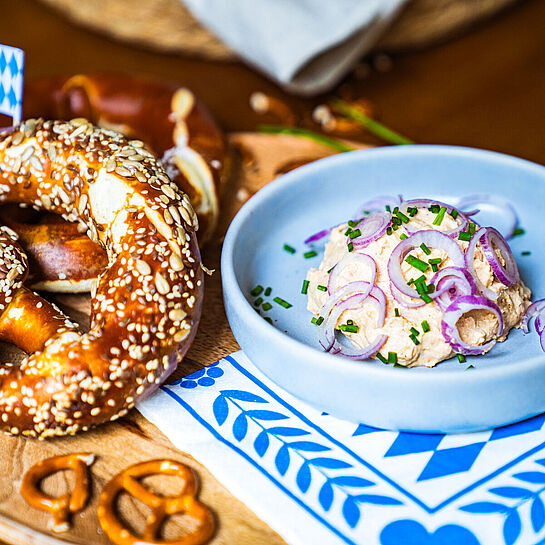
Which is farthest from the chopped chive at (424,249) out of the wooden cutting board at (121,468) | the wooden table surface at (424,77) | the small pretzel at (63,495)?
the wooden table surface at (424,77)

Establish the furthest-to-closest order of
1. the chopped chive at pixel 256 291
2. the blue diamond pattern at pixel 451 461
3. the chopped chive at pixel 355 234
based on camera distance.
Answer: the chopped chive at pixel 256 291 → the chopped chive at pixel 355 234 → the blue diamond pattern at pixel 451 461

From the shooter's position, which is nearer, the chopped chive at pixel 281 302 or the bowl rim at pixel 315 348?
the bowl rim at pixel 315 348

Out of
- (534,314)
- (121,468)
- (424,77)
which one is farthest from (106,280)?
(424,77)

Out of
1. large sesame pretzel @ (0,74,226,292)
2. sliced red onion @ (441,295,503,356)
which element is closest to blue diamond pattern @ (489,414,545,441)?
sliced red onion @ (441,295,503,356)

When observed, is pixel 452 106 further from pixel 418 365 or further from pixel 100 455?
pixel 100 455

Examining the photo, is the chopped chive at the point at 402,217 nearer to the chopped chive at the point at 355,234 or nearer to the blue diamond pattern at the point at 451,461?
the chopped chive at the point at 355,234

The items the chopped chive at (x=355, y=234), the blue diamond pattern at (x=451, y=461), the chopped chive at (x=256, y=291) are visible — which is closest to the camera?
the blue diamond pattern at (x=451, y=461)

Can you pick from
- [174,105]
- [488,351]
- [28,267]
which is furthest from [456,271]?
[174,105]
